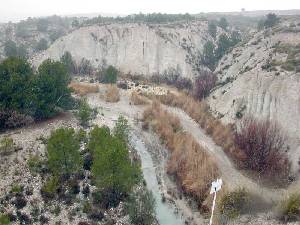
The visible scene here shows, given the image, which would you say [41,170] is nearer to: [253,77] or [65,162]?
[65,162]

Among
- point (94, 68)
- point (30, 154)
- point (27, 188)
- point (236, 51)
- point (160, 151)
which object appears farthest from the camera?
point (94, 68)

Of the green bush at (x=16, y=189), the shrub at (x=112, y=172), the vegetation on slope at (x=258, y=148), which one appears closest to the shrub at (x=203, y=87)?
the vegetation on slope at (x=258, y=148)

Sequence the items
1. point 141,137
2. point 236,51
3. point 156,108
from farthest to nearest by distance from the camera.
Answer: point 236,51 < point 156,108 < point 141,137

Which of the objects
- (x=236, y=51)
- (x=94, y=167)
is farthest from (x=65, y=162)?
(x=236, y=51)

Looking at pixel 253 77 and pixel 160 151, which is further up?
pixel 253 77

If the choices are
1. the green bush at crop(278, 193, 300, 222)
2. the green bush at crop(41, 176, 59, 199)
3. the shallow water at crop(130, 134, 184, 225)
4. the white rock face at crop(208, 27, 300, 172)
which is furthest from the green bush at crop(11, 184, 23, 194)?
the white rock face at crop(208, 27, 300, 172)

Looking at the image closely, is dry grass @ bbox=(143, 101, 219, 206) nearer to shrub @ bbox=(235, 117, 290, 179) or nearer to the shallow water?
the shallow water

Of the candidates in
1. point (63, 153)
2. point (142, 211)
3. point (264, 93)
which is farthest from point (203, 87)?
point (142, 211)

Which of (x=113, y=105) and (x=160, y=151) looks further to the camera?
(x=113, y=105)
